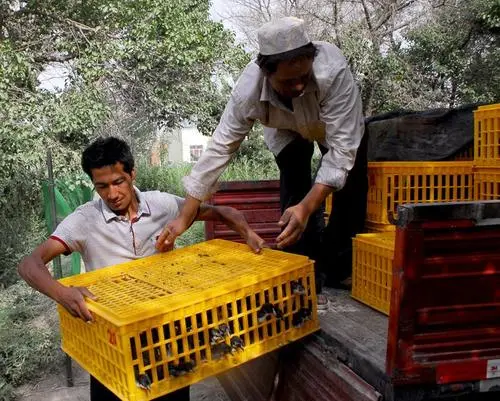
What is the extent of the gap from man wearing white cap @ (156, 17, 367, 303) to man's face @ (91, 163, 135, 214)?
0.23 metres

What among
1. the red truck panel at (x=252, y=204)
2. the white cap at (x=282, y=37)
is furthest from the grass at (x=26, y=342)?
the white cap at (x=282, y=37)

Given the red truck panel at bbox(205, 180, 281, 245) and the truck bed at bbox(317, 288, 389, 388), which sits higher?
the red truck panel at bbox(205, 180, 281, 245)

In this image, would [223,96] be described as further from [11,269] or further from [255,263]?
[255,263]

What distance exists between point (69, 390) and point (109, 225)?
2067mm

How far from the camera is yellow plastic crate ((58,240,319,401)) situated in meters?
1.71

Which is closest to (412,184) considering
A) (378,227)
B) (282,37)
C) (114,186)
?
(378,227)

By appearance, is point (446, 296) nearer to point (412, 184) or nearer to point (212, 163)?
point (212, 163)

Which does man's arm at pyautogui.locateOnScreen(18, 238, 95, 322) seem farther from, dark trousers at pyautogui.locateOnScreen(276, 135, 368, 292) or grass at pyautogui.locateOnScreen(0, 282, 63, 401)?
grass at pyautogui.locateOnScreen(0, 282, 63, 401)

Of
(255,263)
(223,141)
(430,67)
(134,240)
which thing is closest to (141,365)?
(255,263)

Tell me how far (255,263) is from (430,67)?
14.0 metres

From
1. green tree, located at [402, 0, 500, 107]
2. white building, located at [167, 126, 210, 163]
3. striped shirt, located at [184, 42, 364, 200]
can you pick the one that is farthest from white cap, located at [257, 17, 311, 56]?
white building, located at [167, 126, 210, 163]

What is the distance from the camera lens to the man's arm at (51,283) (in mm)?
1902

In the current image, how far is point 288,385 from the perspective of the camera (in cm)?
234

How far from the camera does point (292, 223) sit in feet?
7.37
